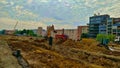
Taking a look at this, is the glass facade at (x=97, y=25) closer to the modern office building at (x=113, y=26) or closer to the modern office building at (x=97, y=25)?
the modern office building at (x=97, y=25)

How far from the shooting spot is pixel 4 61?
2370cm

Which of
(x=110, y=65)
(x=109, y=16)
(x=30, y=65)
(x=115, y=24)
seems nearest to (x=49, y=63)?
(x=30, y=65)

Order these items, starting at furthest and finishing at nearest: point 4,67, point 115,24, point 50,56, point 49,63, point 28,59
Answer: point 115,24 → point 50,56 → point 28,59 → point 49,63 → point 4,67

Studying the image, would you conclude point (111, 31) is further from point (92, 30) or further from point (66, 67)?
point (66, 67)

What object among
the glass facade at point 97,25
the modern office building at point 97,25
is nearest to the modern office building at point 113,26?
the modern office building at point 97,25

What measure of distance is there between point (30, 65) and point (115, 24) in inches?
4533

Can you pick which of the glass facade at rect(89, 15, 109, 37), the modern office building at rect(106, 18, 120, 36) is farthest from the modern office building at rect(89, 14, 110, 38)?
the modern office building at rect(106, 18, 120, 36)

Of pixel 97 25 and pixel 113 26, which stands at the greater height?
pixel 97 25

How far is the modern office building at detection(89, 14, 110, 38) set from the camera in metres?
147

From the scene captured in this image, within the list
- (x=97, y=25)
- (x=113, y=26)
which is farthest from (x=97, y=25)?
(x=113, y=26)

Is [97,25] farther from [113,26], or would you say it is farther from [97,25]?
[113,26]

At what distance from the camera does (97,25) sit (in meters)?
154

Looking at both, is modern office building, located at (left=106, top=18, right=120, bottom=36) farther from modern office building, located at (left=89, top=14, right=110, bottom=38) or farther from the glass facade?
the glass facade

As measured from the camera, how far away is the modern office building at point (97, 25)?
484 feet
